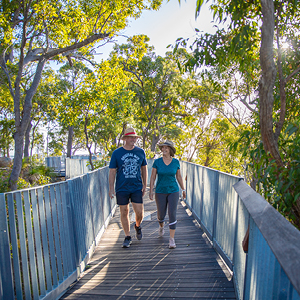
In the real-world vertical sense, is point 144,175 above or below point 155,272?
above

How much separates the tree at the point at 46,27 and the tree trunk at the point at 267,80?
23.0 feet

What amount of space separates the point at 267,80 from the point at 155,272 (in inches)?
123

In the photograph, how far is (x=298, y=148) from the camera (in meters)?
4.14

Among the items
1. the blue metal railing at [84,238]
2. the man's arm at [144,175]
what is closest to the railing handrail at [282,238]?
the blue metal railing at [84,238]

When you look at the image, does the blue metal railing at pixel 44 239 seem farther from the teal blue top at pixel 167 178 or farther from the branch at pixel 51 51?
the branch at pixel 51 51

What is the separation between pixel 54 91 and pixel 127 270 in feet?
66.1

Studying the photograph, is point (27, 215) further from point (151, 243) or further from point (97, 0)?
point (97, 0)

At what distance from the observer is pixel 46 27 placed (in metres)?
9.23

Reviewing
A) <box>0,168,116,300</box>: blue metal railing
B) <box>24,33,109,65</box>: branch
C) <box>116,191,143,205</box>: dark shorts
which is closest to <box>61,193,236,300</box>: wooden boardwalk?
<box>0,168,116,300</box>: blue metal railing

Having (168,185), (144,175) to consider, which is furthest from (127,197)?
(168,185)

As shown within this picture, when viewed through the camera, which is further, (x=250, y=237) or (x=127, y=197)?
(x=127, y=197)

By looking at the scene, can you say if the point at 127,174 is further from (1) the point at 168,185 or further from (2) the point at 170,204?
(2) the point at 170,204

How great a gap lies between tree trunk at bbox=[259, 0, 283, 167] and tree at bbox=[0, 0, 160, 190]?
7.01 m

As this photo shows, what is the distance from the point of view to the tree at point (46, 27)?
29.4 ft
